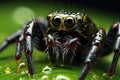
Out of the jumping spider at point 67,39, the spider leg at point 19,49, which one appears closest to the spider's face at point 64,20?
the jumping spider at point 67,39

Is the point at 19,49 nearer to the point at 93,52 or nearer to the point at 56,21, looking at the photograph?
the point at 56,21

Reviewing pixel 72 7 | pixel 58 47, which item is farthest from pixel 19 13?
pixel 58 47

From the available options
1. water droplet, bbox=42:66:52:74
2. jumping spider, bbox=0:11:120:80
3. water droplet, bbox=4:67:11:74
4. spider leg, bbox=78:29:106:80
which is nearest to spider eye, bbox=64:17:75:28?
jumping spider, bbox=0:11:120:80

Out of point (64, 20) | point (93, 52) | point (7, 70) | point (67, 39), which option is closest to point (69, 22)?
point (64, 20)

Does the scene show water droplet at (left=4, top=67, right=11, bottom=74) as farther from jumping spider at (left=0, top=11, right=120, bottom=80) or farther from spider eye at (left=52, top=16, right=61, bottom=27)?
spider eye at (left=52, top=16, right=61, bottom=27)

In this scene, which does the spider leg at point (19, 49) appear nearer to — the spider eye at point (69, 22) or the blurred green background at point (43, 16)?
the blurred green background at point (43, 16)

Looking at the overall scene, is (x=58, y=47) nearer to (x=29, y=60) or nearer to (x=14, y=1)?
(x=29, y=60)
